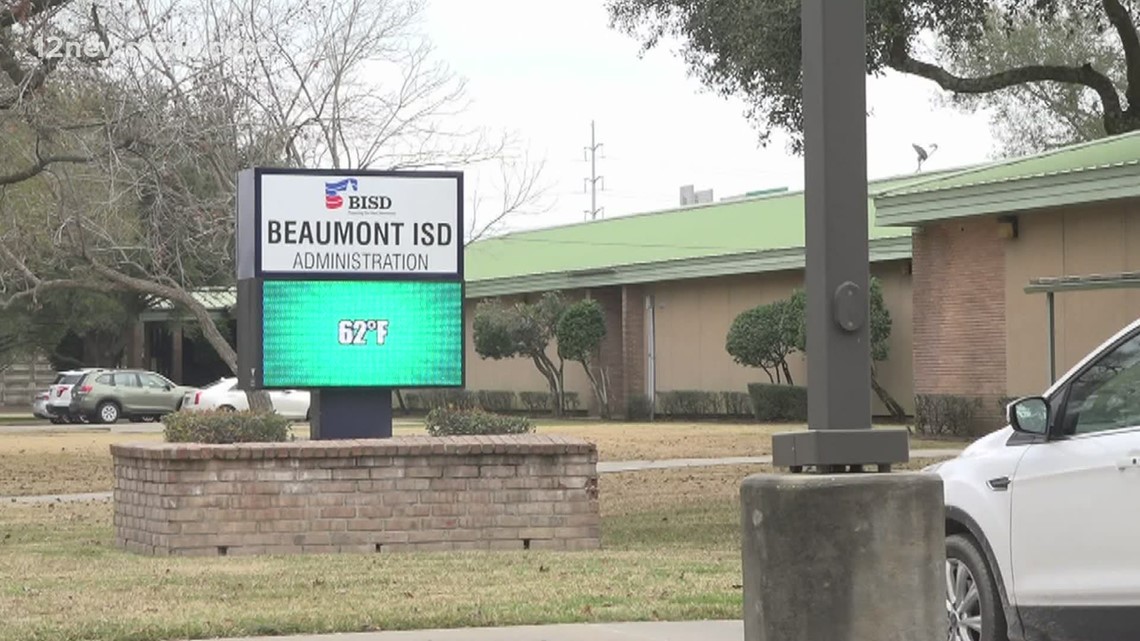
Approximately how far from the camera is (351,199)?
16766mm

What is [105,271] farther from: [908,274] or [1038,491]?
[1038,491]

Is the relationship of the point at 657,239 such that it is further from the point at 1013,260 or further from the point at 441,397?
the point at 1013,260

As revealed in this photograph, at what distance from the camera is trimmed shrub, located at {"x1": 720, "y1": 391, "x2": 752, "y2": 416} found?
47.9 m

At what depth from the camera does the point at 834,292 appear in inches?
292

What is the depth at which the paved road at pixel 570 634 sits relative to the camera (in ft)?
33.8

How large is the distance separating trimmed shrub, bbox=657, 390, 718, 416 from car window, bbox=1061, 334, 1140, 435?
133 feet

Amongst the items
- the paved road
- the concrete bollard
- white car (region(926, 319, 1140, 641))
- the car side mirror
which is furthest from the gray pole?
the paved road

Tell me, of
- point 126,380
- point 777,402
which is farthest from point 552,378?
point 126,380

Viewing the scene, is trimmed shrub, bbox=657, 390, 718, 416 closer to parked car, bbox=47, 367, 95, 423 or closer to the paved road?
parked car, bbox=47, 367, 95, 423

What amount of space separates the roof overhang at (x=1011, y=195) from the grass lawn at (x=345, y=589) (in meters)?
14.1

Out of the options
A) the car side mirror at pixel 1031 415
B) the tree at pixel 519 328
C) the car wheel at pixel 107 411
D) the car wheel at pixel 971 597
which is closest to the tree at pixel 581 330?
the tree at pixel 519 328

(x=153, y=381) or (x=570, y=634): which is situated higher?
(x=153, y=381)

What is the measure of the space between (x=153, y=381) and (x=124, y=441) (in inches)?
805

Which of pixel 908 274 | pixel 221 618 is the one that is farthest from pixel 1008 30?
pixel 908 274
